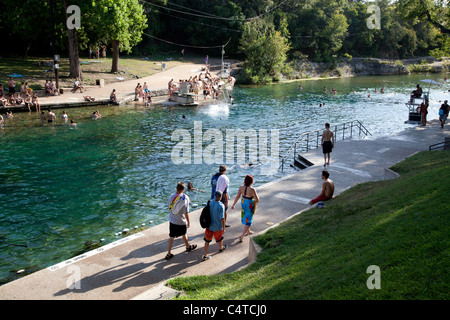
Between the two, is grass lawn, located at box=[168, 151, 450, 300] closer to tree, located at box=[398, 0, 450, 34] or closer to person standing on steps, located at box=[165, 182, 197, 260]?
person standing on steps, located at box=[165, 182, 197, 260]

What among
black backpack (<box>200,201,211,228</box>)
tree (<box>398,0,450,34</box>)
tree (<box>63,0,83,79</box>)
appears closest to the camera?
black backpack (<box>200,201,211,228</box>)

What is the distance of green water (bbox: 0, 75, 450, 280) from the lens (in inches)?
500

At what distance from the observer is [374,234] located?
7.70 meters

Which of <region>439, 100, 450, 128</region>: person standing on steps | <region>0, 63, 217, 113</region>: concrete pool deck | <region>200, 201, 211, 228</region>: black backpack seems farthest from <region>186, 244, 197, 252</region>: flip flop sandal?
<region>0, 63, 217, 113</region>: concrete pool deck

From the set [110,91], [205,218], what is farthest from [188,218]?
[110,91]

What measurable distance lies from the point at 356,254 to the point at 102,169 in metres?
15.1

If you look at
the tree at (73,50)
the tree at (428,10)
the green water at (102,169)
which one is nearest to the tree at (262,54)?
the green water at (102,169)

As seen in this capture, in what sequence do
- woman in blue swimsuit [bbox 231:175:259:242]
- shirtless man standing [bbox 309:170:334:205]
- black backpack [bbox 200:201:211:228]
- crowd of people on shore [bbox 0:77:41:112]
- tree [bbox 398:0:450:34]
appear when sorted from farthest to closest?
tree [bbox 398:0:450:34] < crowd of people on shore [bbox 0:77:41:112] < shirtless man standing [bbox 309:170:334:205] < woman in blue swimsuit [bbox 231:175:259:242] < black backpack [bbox 200:201:211:228]

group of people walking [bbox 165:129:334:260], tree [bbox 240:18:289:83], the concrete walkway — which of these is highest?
tree [bbox 240:18:289:83]

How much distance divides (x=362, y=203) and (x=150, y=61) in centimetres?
5750

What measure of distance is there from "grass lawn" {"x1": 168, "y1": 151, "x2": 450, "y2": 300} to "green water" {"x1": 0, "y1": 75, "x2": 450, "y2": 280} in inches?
232

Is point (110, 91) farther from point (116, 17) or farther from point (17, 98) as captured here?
point (17, 98)

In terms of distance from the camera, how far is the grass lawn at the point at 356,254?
5734mm

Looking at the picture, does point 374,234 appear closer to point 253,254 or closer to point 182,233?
point 253,254
